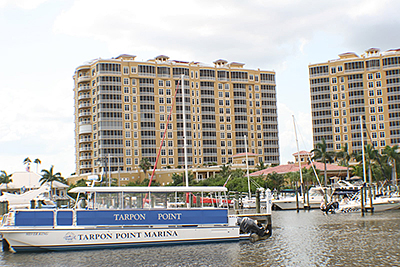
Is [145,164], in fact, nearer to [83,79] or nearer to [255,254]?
[83,79]

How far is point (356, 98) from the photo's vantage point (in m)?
149

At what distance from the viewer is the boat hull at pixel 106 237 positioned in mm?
29922

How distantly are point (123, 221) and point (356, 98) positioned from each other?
429 feet

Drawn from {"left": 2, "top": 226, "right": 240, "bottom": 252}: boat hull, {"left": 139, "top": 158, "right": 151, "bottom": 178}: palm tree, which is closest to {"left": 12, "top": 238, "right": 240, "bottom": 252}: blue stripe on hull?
{"left": 2, "top": 226, "right": 240, "bottom": 252}: boat hull

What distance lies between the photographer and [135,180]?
130 meters

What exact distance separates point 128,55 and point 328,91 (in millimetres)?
64371

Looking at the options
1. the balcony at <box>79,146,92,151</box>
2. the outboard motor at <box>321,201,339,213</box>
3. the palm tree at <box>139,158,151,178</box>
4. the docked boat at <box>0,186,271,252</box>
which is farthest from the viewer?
the balcony at <box>79,146,92,151</box>

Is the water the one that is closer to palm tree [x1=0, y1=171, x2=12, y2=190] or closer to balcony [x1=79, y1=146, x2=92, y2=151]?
balcony [x1=79, y1=146, x2=92, y2=151]

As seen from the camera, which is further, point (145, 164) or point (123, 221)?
point (145, 164)

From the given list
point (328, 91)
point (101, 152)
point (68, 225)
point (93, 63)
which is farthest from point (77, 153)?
point (68, 225)

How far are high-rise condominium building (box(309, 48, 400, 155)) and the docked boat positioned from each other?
120 meters

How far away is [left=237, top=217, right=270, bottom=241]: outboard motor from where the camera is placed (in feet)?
116

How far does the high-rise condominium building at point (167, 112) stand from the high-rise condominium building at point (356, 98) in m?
15.6

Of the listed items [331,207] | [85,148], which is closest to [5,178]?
[85,148]
